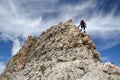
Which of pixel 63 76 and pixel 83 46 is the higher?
pixel 83 46

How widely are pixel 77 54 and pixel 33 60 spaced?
15224 millimetres

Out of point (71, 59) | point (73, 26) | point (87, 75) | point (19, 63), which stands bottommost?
point (87, 75)

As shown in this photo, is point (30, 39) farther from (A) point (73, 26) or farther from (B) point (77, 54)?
(B) point (77, 54)

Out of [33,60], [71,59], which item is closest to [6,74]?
[33,60]

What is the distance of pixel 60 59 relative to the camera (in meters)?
67.9

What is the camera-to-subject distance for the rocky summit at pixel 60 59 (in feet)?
195

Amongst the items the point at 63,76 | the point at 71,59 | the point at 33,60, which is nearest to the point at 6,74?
the point at 33,60

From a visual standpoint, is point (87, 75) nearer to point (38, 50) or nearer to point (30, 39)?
point (38, 50)

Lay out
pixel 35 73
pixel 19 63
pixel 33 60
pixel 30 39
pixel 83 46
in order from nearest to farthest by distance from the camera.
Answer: pixel 35 73 → pixel 83 46 → pixel 33 60 → pixel 19 63 → pixel 30 39

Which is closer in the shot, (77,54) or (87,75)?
(87,75)

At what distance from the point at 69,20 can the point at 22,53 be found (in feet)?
60.5

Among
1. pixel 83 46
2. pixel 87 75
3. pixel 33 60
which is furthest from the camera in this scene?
pixel 33 60

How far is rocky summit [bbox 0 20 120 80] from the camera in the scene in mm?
59406

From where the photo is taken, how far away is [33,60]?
78.4 metres
